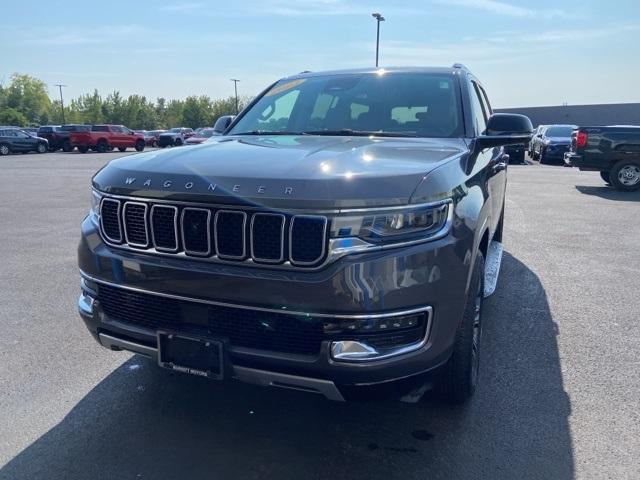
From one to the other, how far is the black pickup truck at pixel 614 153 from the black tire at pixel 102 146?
32294 millimetres

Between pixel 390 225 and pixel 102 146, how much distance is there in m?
38.8

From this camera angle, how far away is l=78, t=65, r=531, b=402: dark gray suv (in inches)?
89.0

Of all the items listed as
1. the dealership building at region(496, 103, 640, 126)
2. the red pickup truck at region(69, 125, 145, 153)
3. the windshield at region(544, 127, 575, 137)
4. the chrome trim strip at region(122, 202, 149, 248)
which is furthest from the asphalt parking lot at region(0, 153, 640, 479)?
the dealership building at region(496, 103, 640, 126)

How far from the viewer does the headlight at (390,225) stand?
2256 mm

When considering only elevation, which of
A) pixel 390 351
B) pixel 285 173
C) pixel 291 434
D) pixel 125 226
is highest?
pixel 285 173

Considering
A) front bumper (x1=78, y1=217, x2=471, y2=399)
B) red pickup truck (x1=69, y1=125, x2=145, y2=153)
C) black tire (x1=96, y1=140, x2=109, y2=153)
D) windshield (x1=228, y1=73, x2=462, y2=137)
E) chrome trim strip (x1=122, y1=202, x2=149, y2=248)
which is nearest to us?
front bumper (x1=78, y1=217, x2=471, y2=399)

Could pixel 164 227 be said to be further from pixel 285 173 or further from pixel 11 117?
pixel 11 117

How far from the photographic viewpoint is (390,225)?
2.29 meters

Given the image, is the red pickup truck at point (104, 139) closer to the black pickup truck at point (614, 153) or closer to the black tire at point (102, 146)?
the black tire at point (102, 146)

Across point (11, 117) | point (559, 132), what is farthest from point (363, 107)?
point (11, 117)

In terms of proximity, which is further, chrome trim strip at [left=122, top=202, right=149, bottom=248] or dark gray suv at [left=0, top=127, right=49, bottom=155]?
dark gray suv at [left=0, top=127, right=49, bottom=155]

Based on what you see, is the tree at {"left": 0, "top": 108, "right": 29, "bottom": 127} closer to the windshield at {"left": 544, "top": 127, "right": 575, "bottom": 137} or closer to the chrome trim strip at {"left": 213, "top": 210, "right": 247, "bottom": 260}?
the windshield at {"left": 544, "top": 127, "right": 575, "bottom": 137}

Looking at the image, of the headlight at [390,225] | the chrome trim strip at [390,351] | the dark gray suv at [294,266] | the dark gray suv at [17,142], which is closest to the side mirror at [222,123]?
the dark gray suv at [294,266]

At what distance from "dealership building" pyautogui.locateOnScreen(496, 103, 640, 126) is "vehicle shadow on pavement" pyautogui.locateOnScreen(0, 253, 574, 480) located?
4791 centimetres
